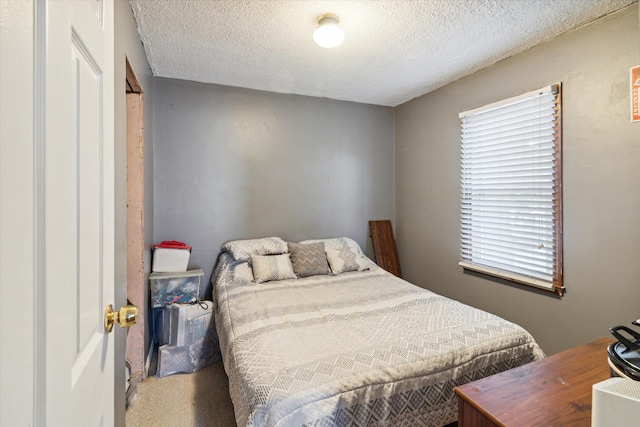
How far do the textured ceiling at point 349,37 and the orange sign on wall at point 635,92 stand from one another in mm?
421

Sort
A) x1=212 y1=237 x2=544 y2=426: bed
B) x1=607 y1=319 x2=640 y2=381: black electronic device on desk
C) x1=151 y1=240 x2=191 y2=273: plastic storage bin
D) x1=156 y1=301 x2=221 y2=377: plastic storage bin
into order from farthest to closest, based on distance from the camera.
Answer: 1. x1=151 y1=240 x2=191 y2=273: plastic storage bin
2. x1=156 y1=301 x2=221 y2=377: plastic storage bin
3. x1=212 y1=237 x2=544 y2=426: bed
4. x1=607 y1=319 x2=640 y2=381: black electronic device on desk

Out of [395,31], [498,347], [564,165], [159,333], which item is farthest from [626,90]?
[159,333]

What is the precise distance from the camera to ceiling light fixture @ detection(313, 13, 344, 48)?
186 cm

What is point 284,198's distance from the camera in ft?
10.6

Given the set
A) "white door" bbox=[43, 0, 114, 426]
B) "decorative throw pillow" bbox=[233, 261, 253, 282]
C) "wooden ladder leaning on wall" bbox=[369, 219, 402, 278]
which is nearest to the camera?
"white door" bbox=[43, 0, 114, 426]

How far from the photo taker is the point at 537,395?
3.02ft

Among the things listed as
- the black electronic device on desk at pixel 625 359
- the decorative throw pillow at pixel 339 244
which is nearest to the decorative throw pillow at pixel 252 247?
the decorative throw pillow at pixel 339 244

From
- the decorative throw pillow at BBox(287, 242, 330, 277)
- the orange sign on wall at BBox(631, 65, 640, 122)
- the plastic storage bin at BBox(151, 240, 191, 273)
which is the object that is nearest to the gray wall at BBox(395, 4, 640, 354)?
the orange sign on wall at BBox(631, 65, 640, 122)

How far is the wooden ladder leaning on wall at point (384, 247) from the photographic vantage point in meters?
3.59

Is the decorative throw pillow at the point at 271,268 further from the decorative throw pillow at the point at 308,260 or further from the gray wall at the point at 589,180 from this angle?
the gray wall at the point at 589,180

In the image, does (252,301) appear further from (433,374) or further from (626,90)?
(626,90)

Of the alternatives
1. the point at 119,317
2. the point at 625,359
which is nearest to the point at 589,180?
the point at 625,359

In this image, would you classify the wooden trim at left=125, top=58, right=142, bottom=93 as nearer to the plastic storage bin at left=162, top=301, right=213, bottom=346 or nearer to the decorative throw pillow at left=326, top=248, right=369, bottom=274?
the plastic storage bin at left=162, top=301, right=213, bottom=346

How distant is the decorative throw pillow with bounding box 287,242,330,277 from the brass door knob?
2015 millimetres
